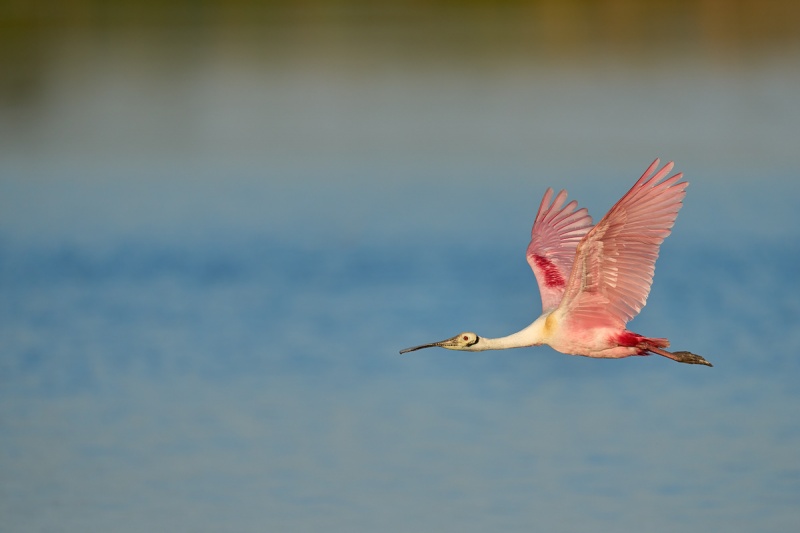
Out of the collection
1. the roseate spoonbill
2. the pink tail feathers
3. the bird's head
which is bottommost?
the bird's head

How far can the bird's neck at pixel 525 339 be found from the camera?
8664 millimetres

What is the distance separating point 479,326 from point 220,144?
8.87 meters

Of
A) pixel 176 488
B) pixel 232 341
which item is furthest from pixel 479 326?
pixel 176 488

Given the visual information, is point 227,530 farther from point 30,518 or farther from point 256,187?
point 256,187

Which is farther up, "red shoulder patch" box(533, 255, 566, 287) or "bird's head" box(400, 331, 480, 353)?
"red shoulder patch" box(533, 255, 566, 287)

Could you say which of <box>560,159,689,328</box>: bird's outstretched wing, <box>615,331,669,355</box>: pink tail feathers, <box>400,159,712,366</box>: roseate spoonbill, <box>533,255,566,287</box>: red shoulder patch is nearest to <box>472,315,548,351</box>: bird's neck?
<box>400,159,712,366</box>: roseate spoonbill

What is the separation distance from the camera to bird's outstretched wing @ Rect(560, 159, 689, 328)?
26.2 feet

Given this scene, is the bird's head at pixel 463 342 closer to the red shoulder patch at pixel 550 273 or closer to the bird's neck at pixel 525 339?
the bird's neck at pixel 525 339

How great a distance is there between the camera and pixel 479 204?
16.8 meters

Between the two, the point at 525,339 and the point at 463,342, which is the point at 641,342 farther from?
the point at 463,342

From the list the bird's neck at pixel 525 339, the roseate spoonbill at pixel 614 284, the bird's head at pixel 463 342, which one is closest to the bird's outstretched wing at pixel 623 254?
the roseate spoonbill at pixel 614 284

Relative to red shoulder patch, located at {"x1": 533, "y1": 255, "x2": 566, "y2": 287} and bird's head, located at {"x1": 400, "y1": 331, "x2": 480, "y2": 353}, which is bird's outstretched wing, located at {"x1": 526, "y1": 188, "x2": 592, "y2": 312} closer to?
red shoulder patch, located at {"x1": 533, "y1": 255, "x2": 566, "y2": 287}

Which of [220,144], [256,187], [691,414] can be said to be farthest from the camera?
[220,144]

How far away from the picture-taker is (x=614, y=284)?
8.34m
